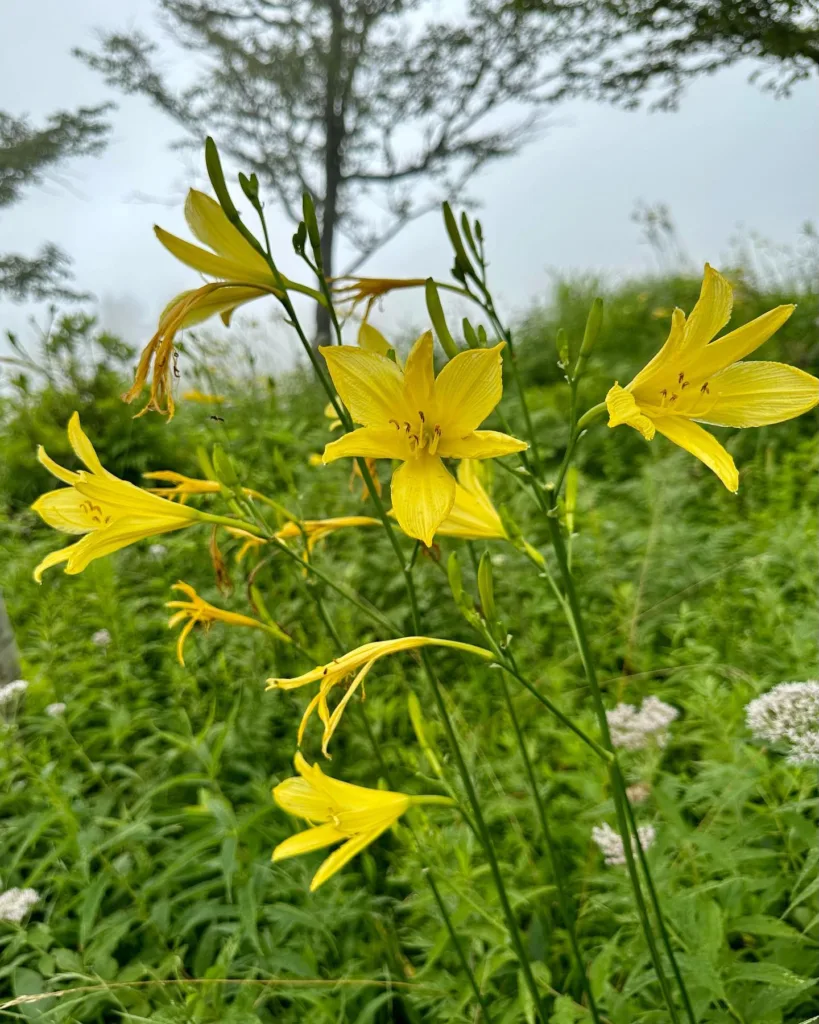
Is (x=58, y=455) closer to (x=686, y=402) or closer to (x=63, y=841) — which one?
(x=63, y=841)

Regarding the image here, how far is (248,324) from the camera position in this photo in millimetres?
2527

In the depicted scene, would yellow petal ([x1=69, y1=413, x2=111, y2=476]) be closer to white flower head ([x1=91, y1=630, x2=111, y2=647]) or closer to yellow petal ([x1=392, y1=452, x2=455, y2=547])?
yellow petal ([x1=392, y1=452, x2=455, y2=547])

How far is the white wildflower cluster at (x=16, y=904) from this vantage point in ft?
2.64

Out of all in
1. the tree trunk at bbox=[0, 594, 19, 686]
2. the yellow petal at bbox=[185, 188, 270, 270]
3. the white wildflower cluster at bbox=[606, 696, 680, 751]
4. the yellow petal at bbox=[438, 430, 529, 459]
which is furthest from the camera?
the tree trunk at bbox=[0, 594, 19, 686]

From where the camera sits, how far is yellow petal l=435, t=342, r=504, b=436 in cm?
45

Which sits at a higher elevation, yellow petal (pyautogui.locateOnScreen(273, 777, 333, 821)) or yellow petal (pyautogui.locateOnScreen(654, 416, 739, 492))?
yellow petal (pyautogui.locateOnScreen(654, 416, 739, 492))

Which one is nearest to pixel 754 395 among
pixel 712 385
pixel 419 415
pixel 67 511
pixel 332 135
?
pixel 712 385

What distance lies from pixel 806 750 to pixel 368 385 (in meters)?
0.57

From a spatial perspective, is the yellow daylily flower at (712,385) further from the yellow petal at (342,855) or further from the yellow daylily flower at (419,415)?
the yellow petal at (342,855)

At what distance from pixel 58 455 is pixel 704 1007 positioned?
288cm

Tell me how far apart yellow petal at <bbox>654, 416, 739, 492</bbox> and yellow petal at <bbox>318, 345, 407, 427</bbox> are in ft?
0.62

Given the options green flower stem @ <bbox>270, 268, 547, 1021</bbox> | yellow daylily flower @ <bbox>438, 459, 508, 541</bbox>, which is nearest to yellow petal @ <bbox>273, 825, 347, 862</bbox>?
green flower stem @ <bbox>270, 268, 547, 1021</bbox>

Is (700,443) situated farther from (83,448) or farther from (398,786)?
(398,786)

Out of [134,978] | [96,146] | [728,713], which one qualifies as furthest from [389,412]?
[96,146]
